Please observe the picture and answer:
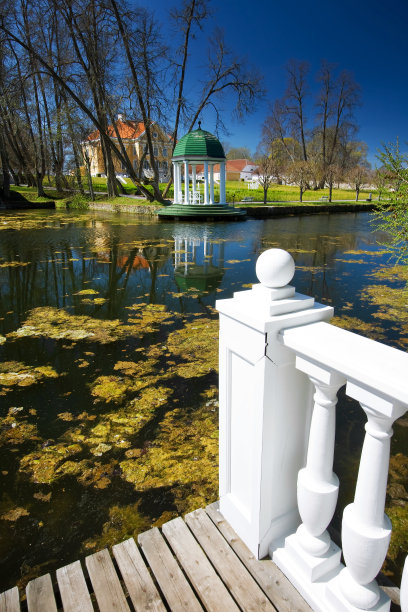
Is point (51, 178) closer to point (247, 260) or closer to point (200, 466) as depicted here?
point (247, 260)

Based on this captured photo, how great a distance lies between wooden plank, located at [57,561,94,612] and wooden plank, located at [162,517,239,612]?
1.24ft

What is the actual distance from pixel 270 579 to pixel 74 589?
79 cm

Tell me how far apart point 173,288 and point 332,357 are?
18.9ft

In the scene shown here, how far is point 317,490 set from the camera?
4.06ft

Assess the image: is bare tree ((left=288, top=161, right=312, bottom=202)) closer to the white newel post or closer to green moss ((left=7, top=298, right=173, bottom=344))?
green moss ((left=7, top=298, right=173, bottom=344))

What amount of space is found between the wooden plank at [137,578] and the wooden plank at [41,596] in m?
0.27

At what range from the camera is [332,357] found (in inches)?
40.7

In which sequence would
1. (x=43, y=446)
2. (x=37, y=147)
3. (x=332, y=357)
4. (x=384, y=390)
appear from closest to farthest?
(x=384, y=390) < (x=332, y=357) < (x=43, y=446) < (x=37, y=147)

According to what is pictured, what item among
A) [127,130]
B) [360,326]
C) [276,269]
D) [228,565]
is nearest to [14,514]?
[228,565]

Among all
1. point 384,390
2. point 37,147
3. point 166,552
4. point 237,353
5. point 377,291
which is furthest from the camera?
point 37,147

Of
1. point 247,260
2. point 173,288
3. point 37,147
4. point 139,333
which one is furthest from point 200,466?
point 37,147

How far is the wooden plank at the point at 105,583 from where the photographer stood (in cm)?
140

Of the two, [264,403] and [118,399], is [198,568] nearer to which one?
[264,403]

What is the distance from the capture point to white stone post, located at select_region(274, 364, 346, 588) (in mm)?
1135
